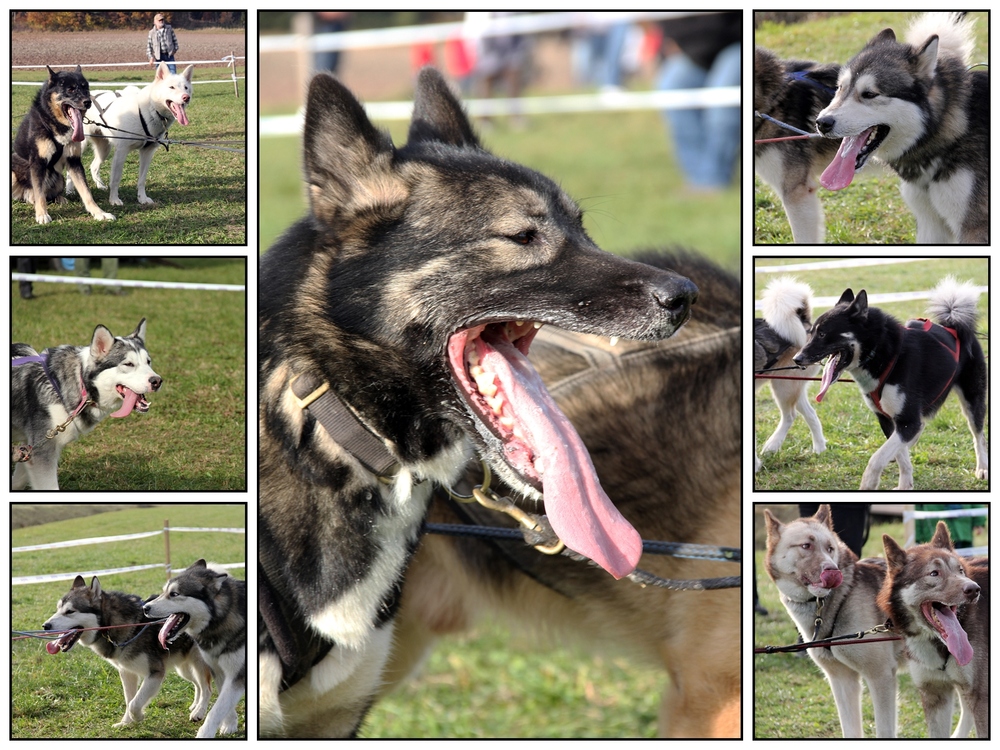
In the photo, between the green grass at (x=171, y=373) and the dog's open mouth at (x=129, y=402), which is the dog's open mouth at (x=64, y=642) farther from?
the dog's open mouth at (x=129, y=402)

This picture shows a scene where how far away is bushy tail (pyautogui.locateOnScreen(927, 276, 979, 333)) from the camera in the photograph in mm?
2811

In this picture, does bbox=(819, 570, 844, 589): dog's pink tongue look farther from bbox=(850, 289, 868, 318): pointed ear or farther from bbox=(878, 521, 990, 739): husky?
bbox=(850, 289, 868, 318): pointed ear

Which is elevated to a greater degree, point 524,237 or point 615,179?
point 615,179

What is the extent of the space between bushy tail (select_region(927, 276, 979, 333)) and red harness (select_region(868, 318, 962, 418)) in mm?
26

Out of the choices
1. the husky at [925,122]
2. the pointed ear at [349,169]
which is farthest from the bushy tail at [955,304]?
the pointed ear at [349,169]

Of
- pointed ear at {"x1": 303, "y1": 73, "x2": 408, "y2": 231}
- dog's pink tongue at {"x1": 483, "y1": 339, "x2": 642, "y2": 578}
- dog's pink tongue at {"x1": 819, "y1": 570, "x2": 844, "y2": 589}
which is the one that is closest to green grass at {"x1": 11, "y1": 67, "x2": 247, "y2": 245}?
pointed ear at {"x1": 303, "y1": 73, "x2": 408, "y2": 231}

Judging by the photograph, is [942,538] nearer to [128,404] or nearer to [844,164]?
[844,164]

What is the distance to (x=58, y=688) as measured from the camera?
278cm

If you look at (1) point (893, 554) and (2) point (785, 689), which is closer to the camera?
(1) point (893, 554)

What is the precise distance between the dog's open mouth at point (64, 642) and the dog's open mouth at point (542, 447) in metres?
1.40

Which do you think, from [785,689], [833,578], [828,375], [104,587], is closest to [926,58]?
[828,375]

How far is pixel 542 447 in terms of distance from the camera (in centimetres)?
241

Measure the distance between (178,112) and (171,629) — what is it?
1.57 metres

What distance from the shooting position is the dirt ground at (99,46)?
2758 mm
